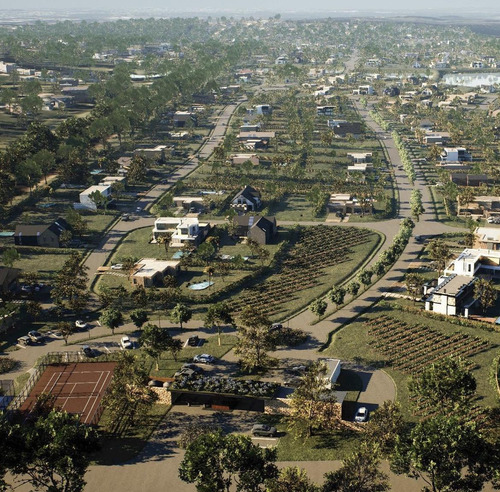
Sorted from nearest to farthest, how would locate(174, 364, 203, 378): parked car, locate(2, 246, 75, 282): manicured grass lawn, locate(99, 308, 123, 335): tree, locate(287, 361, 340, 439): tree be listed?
1. locate(287, 361, 340, 439): tree
2. locate(174, 364, 203, 378): parked car
3. locate(99, 308, 123, 335): tree
4. locate(2, 246, 75, 282): manicured grass lawn

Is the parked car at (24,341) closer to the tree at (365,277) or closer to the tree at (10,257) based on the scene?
the tree at (10,257)

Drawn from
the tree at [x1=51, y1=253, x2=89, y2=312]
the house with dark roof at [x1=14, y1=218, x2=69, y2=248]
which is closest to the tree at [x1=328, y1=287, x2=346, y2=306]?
the tree at [x1=51, y1=253, x2=89, y2=312]

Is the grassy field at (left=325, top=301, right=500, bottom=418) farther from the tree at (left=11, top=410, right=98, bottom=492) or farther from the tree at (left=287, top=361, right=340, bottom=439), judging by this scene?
the tree at (left=11, top=410, right=98, bottom=492)

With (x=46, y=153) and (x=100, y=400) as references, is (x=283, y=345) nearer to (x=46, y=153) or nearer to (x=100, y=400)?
(x=100, y=400)

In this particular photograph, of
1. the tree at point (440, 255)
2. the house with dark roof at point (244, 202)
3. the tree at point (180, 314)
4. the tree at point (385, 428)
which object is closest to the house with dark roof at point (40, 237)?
the house with dark roof at point (244, 202)

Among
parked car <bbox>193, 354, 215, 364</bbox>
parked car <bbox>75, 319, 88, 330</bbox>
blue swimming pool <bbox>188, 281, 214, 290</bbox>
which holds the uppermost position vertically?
blue swimming pool <bbox>188, 281, 214, 290</bbox>
